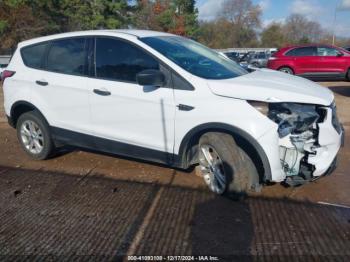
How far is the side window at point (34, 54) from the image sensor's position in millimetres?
5475

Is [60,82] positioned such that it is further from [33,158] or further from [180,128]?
[180,128]

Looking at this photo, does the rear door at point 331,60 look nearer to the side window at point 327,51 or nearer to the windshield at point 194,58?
the side window at point 327,51

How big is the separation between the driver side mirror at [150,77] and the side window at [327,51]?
12504mm

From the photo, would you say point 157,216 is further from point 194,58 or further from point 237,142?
point 194,58

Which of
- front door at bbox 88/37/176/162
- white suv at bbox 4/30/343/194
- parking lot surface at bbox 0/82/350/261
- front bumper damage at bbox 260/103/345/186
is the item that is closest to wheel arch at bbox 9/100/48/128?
white suv at bbox 4/30/343/194

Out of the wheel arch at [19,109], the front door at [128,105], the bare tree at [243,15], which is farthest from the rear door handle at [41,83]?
the bare tree at [243,15]

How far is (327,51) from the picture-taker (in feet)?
49.4

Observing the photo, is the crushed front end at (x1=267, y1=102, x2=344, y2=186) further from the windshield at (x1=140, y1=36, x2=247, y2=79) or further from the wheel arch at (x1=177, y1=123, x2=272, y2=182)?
the windshield at (x1=140, y1=36, x2=247, y2=79)

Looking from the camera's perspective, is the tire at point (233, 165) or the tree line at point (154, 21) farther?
the tree line at point (154, 21)

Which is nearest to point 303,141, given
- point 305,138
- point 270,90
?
point 305,138

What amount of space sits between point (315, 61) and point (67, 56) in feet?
40.0

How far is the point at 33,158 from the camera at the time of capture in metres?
5.89

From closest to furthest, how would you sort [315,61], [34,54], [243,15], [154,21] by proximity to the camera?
[34,54] < [315,61] < [154,21] < [243,15]

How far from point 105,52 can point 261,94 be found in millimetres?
2046
